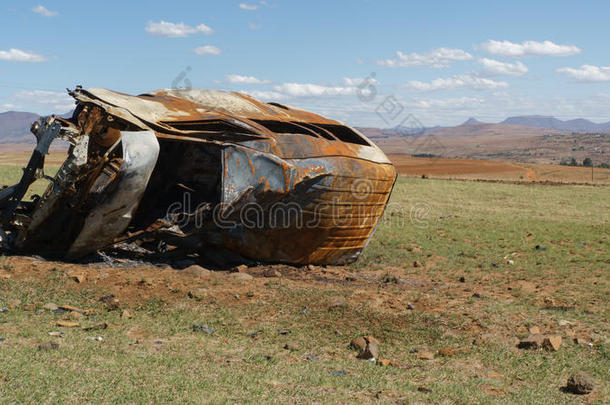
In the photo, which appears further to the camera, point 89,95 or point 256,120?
point 256,120

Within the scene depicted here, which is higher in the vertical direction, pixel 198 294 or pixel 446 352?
pixel 198 294

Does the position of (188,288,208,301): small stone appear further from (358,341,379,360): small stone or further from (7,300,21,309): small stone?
(358,341,379,360): small stone

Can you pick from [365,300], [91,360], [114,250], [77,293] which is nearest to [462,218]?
[365,300]

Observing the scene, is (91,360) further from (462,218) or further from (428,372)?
(462,218)

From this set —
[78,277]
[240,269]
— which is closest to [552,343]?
[240,269]

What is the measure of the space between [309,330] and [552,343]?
2.81 metres

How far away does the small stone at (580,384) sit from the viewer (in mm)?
5629

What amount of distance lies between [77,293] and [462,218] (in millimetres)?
13031

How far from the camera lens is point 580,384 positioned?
5.64m

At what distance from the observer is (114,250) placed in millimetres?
9320

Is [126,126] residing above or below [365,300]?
above

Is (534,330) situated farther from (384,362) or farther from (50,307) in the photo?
(50,307)

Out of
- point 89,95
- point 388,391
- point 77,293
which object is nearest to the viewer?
point 388,391

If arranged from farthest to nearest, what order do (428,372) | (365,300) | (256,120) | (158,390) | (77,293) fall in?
(256,120) < (365,300) < (77,293) < (428,372) < (158,390)
